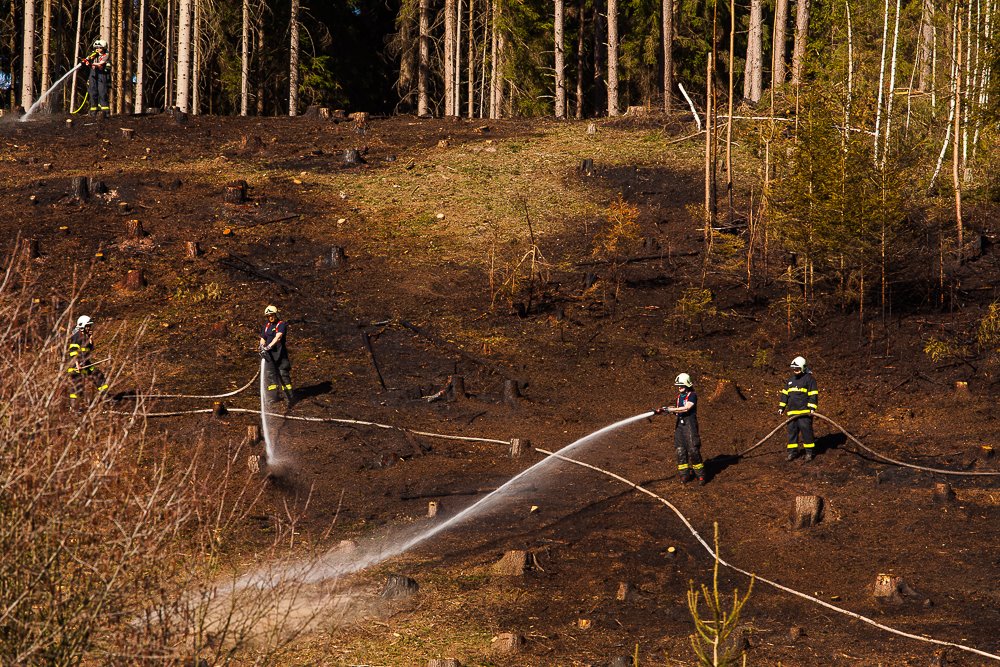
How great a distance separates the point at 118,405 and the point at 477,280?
852cm

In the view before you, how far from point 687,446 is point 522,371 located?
493 centimetres

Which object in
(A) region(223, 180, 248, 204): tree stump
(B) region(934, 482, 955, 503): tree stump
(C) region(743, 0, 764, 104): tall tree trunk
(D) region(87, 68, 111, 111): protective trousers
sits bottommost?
(B) region(934, 482, 955, 503): tree stump

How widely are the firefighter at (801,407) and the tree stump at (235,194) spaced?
13908 millimetres

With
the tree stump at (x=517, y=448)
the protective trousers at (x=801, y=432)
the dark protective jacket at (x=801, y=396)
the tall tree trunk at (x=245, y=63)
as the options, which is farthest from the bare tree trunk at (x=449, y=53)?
the protective trousers at (x=801, y=432)

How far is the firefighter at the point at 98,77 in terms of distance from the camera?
26.8 metres

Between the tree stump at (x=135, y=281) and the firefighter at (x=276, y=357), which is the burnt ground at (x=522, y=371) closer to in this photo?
the tree stump at (x=135, y=281)

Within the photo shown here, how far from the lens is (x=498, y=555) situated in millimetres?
12219

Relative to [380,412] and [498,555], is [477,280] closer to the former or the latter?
[380,412]

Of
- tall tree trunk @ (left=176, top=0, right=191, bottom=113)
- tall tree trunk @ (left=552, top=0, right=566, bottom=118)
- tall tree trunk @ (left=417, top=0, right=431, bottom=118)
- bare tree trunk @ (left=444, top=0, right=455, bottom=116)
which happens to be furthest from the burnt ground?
tall tree trunk @ (left=417, top=0, right=431, bottom=118)

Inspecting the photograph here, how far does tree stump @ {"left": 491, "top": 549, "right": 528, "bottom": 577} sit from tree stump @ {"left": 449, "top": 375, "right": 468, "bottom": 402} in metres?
6.37

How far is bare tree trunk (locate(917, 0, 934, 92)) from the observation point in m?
27.4

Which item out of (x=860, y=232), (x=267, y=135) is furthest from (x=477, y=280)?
(x=267, y=135)

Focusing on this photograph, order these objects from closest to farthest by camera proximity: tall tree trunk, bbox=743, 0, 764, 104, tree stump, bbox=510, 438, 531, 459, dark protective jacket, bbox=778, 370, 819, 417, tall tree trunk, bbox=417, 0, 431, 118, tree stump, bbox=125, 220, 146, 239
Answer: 1. dark protective jacket, bbox=778, 370, 819, 417
2. tree stump, bbox=510, 438, 531, 459
3. tree stump, bbox=125, 220, 146, 239
4. tall tree trunk, bbox=743, 0, 764, 104
5. tall tree trunk, bbox=417, 0, 431, 118

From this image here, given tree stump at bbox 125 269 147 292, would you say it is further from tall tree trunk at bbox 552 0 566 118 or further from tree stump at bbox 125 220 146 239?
tall tree trunk at bbox 552 0 566 118
